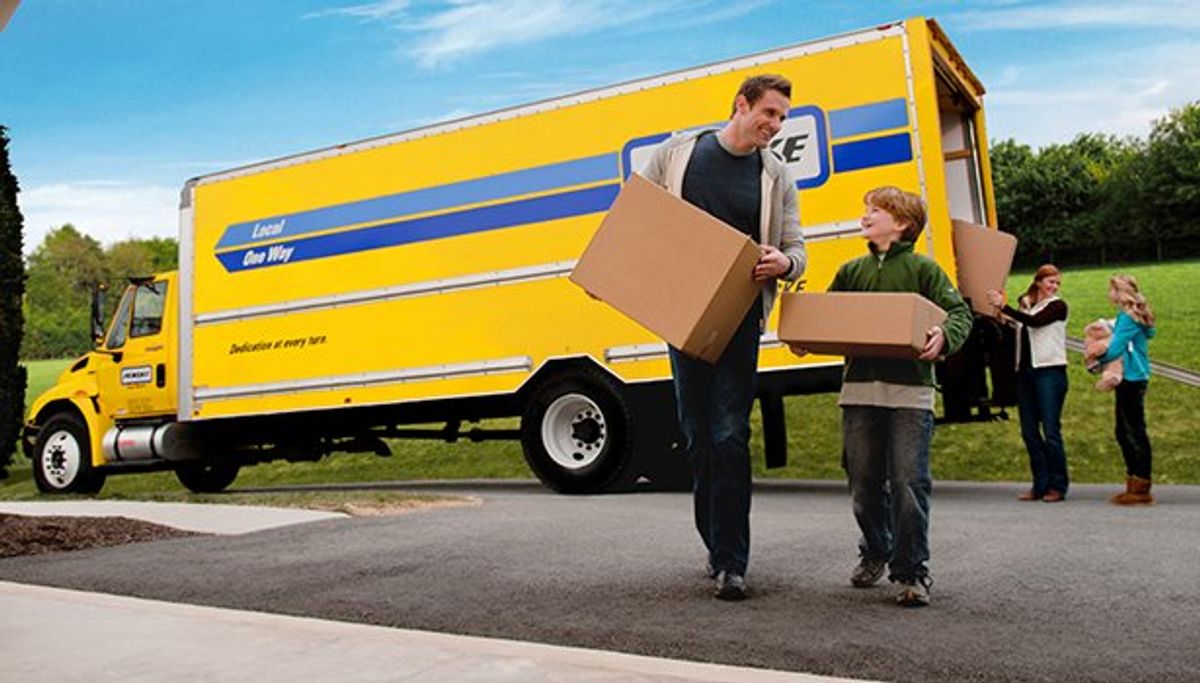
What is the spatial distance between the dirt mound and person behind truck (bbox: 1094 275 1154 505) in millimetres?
6822

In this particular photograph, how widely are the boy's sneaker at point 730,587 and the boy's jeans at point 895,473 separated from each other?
0.57 m

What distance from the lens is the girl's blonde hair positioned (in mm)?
9102

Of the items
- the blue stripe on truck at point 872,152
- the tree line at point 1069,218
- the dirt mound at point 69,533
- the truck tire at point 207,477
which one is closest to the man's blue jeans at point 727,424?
the dirt mound at point 69,533

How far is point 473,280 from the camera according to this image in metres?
11.7

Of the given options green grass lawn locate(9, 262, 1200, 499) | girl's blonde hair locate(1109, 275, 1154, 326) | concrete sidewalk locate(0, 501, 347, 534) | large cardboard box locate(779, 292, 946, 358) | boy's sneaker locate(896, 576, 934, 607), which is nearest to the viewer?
large cardboard box locate(779, 292, 946, 358)

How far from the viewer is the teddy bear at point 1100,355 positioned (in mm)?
9117

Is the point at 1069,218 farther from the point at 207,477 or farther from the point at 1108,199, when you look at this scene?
the point at 207,477

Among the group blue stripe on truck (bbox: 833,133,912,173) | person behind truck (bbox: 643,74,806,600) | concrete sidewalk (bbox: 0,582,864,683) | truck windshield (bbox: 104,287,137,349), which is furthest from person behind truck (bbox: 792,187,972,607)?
truck windshield (bbox: 104,287,137,349)

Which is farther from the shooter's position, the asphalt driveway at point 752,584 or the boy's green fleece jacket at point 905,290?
the boy's green fleece jacket at point 905,290

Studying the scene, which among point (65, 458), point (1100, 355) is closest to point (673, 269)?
point (1100, 355)

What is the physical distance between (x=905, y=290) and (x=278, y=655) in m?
2.86

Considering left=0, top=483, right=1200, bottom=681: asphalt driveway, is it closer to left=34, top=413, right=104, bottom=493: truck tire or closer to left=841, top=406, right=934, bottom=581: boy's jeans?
left=841, top=406, right=934, bottom=581: boy's jeans

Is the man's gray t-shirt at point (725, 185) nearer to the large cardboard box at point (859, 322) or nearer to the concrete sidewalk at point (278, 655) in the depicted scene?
the large cardboard box at point (859, 322)

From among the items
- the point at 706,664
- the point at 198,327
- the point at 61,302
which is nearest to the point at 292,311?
A: the point at 198,327
